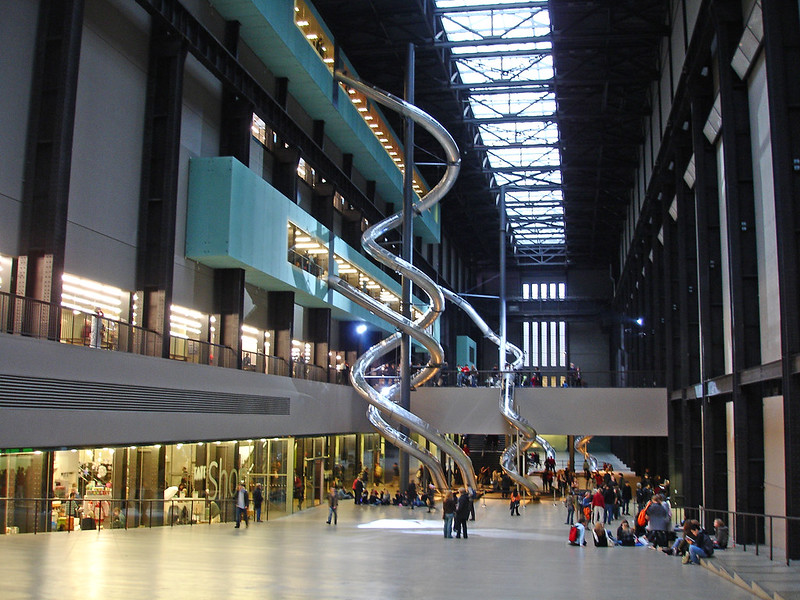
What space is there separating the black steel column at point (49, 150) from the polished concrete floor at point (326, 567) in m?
5.89

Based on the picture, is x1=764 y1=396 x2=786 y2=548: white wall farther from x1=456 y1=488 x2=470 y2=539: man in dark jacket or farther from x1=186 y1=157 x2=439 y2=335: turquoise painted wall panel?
x1=186 y1=157 x2=439 y2=335: turquoise painted wall panel

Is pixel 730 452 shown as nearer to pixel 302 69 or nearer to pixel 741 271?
pixel 741 271

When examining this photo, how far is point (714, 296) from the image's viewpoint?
2558cm

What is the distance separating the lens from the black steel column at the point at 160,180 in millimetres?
23266

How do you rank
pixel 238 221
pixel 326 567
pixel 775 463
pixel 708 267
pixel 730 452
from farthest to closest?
pixel 238 221, pixel 708 267, pixel 730 452, pixel 775 463, pixel 326 567

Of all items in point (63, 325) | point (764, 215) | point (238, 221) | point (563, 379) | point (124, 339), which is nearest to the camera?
point (63, 325)

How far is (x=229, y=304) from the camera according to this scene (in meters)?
28.3

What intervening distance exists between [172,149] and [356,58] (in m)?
18.5

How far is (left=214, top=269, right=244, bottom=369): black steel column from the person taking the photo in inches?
1115

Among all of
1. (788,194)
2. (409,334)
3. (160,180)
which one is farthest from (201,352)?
(788,194)

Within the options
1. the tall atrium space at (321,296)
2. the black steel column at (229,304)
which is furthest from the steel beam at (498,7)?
the black steel column at (229,304)

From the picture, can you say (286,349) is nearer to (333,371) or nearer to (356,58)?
(333,371)

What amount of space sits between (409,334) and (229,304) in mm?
8252

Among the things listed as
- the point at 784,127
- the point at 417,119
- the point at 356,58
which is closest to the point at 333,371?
the point at 417,119
